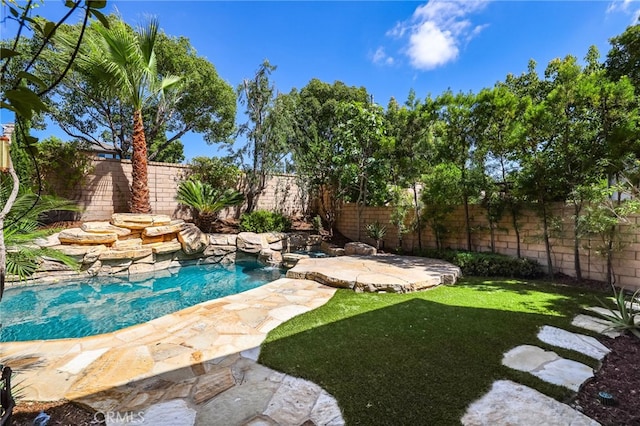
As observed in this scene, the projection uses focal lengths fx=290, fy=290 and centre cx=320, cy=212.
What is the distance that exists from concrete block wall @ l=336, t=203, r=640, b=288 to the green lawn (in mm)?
908

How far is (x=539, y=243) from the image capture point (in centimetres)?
580

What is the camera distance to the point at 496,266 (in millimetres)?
5879

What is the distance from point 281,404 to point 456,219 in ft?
21.0

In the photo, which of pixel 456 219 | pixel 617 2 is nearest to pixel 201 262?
pixel 456 219

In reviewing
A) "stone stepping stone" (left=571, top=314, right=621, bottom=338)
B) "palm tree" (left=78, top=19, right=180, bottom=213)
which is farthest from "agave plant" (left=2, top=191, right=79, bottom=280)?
"palm tree" (left=78, top=19, right=180, bottom=213)

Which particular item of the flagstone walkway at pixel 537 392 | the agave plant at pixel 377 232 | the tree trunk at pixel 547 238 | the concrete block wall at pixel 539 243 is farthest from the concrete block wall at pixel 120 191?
the flagstone walkway at pixel 537 392

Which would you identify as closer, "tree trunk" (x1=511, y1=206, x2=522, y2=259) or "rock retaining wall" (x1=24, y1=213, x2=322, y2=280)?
"tree trunk" (x1=511, y1=206, x2=522, y2=259)

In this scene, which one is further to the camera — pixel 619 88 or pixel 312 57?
pixel 312 57

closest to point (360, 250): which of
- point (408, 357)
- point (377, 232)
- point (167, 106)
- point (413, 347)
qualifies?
point (377, 232)

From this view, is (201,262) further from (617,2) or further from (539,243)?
(617,2)

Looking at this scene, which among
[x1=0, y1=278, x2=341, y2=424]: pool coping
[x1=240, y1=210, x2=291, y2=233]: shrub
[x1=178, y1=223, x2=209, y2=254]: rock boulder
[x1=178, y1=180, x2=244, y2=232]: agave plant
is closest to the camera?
[x1=0, y1=278, x2=341, y2=424]: pool coping

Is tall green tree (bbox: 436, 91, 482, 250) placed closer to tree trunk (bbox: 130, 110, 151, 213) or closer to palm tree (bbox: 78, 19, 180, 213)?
palm tree (bbox: 78, 19, 180, 213)

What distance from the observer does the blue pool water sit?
411cm

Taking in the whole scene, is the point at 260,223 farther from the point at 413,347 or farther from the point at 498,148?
the point at 413,347
